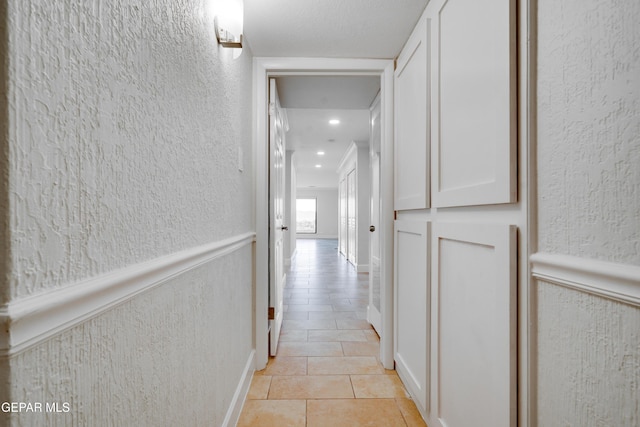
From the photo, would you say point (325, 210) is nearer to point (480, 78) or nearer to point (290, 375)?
point (290, 375)

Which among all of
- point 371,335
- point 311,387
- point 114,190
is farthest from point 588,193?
point 371,335

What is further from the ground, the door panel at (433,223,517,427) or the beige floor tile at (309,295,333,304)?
the door panel at (433,223,517,427)

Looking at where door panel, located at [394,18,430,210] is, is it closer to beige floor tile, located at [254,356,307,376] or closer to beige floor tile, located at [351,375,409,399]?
beige floor tile, located at [351,375,409,399]

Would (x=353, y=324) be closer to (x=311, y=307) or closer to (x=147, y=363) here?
(x=311, y=307)

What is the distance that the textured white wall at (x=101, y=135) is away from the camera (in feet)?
1.41

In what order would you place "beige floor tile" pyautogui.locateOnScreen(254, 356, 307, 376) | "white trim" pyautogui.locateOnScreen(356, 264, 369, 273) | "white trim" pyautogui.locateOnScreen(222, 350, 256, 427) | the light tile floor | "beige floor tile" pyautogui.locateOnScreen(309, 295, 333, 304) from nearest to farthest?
"white trim" pyautogui.locateOnScreen(222, 350, 256, 427), the light tile floor, "beige floor tile" pyautogui.locateOnScreen(254, 356, 307, 376), "beige floor tile" pyautogui.locateOnScreen(309, 295, 333, 304), "white trim" pyautogui.locateOnScreen(356, 264, 369, 273)

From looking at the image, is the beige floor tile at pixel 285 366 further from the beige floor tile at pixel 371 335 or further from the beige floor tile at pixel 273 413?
the beige floor tile at pixel 371 335

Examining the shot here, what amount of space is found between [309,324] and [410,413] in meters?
1.48

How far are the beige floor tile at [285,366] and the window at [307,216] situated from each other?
40.4ft

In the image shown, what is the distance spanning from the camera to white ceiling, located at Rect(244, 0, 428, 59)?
5.45 feet

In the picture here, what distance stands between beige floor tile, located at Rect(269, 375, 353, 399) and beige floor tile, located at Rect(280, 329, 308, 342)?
626mm

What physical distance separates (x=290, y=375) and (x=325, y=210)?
12501 mm

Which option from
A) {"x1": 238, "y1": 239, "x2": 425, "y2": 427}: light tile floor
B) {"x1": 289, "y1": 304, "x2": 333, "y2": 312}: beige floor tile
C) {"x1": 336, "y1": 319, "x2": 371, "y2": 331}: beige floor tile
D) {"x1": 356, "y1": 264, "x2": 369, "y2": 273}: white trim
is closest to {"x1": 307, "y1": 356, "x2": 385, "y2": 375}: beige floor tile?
{"x1": 238, "y1": 239, "x2": 425, "y2": 427}: light tile floor

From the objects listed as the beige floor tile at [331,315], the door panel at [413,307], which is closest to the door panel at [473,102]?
the door panel at [413,307]
